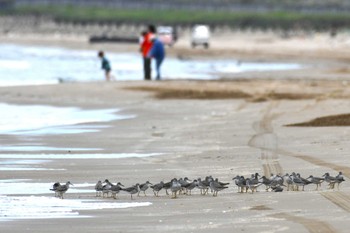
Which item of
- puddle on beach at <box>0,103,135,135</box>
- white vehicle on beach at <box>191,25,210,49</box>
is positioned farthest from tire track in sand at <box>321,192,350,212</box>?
white vehicle on beach at <box>191,25,210,49</box>

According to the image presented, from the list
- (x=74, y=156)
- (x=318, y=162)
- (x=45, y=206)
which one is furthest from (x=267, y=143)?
(x=45, y=206)

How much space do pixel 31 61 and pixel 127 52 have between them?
1155 centimetres

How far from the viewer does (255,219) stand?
9766mm

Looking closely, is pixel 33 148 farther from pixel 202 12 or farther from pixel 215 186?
pixel 202 12

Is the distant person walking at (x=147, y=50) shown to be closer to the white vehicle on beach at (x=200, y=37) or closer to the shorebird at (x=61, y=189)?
the shorebird at (x=61, y=189)

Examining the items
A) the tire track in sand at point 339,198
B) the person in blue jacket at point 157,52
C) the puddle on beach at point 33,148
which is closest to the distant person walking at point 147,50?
the person in blue jacket at point 157,52

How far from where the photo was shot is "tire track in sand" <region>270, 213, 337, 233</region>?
908 centimetres

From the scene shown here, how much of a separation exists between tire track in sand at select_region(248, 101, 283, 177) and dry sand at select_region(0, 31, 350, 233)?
0.05ft

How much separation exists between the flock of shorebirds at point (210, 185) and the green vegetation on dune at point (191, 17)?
74.0m

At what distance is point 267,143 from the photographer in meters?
16.0

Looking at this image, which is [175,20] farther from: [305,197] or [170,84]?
[305,197]

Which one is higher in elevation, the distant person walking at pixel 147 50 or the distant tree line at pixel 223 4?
the distant tree line at pixel 223 4

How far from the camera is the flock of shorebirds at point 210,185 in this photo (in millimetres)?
11211

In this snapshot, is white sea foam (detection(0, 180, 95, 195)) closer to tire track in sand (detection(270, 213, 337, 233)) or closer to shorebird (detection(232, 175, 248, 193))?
shorebird (detection(232, 175, 248, 193))
